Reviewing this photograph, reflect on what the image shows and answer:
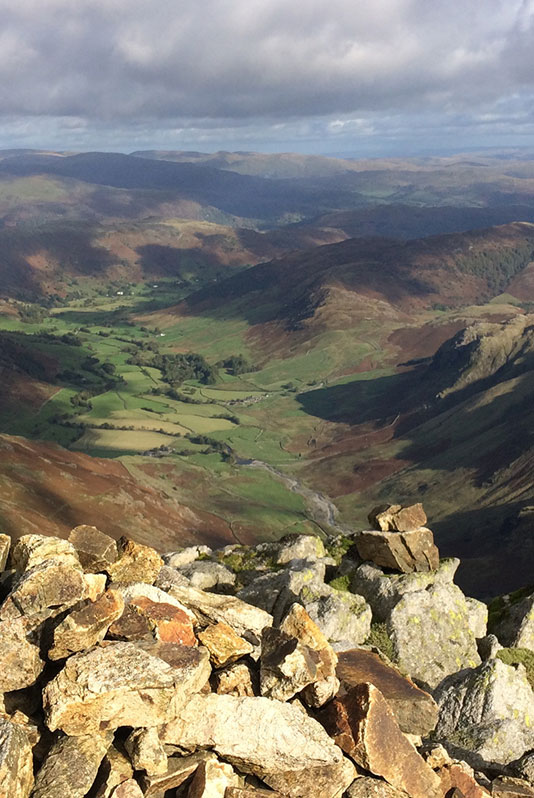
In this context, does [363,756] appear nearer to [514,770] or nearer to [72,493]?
[514,770]

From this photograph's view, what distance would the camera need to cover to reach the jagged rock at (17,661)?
17.4 metres

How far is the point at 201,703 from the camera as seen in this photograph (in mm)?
17750

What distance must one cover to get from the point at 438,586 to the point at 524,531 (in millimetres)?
110022

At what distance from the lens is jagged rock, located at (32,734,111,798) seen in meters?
15.6

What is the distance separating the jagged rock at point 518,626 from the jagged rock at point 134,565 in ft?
65.3

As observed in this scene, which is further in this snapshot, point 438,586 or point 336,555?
point 336,555

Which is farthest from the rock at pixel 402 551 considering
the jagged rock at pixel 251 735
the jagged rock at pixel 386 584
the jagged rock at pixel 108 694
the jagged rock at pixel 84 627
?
the jagged rock at pixel 108 694

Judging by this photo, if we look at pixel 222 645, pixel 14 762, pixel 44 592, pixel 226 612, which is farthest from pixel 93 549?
Answer: pixel 14 762

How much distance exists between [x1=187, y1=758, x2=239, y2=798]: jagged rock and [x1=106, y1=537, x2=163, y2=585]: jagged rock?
8.51 m

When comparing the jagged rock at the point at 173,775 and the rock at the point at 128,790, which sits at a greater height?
the rock at the point at 128,790

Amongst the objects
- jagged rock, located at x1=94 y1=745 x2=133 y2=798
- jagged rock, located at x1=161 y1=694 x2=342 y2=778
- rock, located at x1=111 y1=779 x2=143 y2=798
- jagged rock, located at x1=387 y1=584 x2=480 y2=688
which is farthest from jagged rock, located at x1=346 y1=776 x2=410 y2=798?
jagged rock, located at x1=387 y1=584 x2=480 y2=688

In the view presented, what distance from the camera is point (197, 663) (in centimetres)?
1786

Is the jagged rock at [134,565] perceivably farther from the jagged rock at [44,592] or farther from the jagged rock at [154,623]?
the jagged rock at [44,592]

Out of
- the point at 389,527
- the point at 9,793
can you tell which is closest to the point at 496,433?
the point at 389,527
